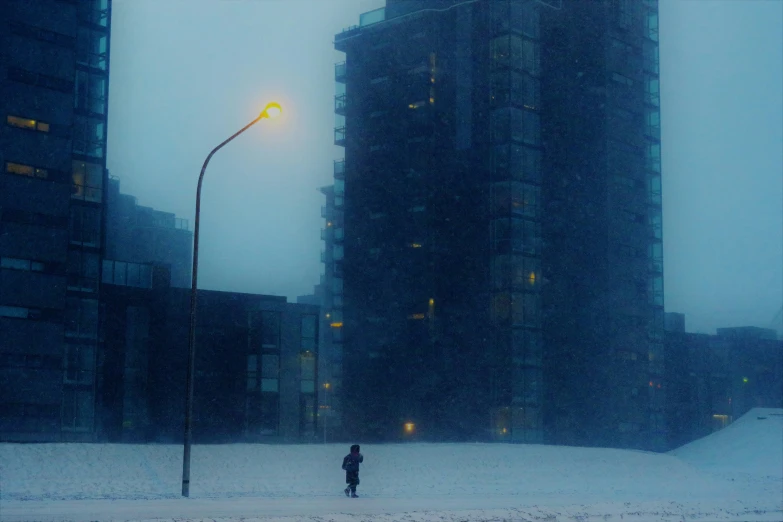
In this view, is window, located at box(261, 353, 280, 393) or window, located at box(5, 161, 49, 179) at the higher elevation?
window, located at box(5, 161, 49, 179)

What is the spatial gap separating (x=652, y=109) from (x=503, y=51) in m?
16.8

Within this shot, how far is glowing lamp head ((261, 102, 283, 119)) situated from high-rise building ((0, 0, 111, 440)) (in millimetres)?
37302

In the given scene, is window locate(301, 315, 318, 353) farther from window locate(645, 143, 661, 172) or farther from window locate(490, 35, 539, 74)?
window locate(645, 143, 661, 172)

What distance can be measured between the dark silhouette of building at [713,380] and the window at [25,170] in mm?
56153

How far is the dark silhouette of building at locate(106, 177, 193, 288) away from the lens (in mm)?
121188

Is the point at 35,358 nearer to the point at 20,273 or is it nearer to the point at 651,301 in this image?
the point at 20,273

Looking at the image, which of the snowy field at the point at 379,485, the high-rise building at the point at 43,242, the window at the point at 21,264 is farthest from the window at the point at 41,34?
the snowy field at the point at 379,485

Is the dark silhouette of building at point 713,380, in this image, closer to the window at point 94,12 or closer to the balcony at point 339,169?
the balcony at point 339,169

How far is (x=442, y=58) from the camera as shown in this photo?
253 feet

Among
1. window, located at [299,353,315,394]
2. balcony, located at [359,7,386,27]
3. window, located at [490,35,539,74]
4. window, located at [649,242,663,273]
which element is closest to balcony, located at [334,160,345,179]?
balcony, located at [359,7,386,27]

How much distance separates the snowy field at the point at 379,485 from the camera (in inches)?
864

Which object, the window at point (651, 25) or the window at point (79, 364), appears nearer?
the window at point (79, 364)

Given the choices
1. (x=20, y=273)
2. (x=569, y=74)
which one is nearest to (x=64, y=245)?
(x=20, y=273)

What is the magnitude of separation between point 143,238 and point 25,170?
67.3 m
